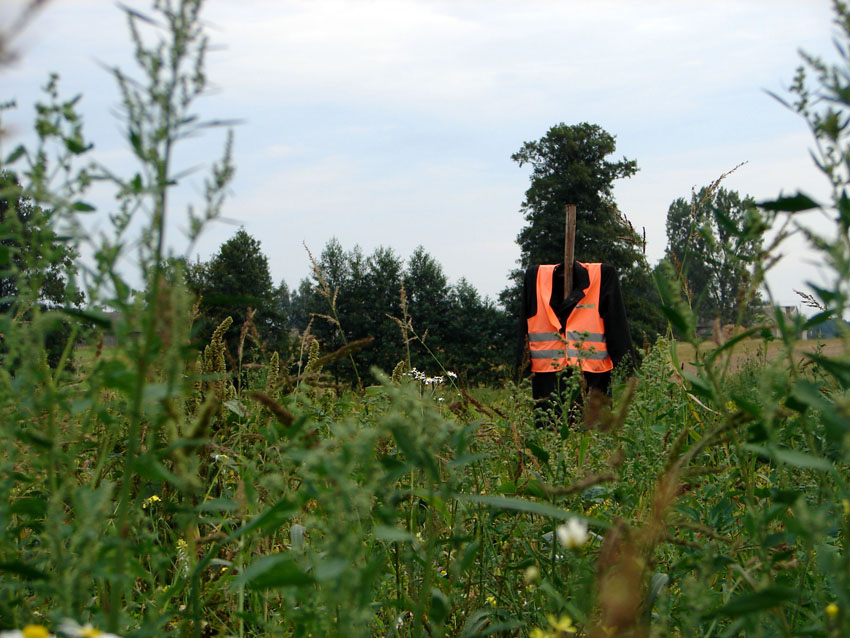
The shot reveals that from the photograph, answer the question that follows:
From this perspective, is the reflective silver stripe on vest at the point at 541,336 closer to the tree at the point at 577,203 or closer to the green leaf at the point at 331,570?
the green leaf at the point at 331,570

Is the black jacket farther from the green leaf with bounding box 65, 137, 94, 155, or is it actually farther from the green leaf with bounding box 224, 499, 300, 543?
the green leaf with bounding box 224, 499, 300, 543

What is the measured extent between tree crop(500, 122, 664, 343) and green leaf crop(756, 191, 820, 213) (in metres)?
38.6

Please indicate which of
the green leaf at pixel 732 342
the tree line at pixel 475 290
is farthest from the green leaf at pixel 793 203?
the tree line at pixel 475 290

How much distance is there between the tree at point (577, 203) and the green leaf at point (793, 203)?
3861cm

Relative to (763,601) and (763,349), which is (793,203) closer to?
(763,601)

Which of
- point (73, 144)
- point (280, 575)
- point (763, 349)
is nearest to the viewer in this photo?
point (280, 575)

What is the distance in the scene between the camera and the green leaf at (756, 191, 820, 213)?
1026mm

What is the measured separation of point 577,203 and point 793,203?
40.6m

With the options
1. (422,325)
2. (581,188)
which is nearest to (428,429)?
(581,188)

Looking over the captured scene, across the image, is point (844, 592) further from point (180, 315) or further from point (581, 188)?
point (581, 188)

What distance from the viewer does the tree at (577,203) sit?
39.4 metres

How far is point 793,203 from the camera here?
3.39ft

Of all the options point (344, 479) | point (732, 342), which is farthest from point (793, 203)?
point (344, 479)

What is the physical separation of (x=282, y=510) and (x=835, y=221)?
834 millimetres
